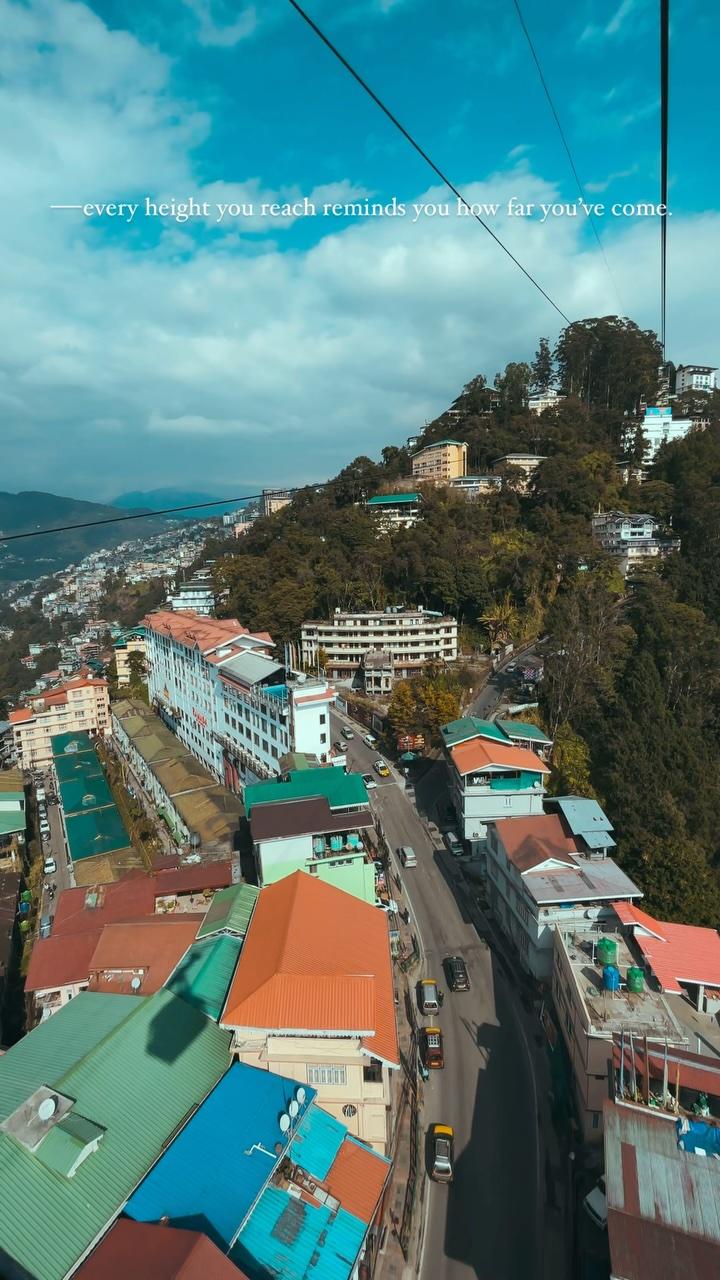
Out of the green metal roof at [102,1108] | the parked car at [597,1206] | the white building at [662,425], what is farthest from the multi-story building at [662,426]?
the green metal roof at [102,1108]

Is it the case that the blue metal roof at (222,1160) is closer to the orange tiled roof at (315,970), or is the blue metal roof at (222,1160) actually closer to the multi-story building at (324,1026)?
the multi-story building at (324,1026)

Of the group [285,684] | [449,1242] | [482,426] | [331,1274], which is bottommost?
[449,1242]

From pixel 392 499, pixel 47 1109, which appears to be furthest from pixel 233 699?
pixel 392 499

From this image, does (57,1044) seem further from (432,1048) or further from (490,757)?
(490,757)

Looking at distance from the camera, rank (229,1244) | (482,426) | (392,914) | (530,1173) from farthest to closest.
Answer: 1. (482,426)
2. (392,914)
3. (530,1173)
4. (229,1244)

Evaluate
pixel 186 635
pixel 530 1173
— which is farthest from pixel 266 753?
pixel 530 1173

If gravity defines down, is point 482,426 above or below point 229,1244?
above

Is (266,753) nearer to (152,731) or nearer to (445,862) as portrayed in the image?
(445,862)
